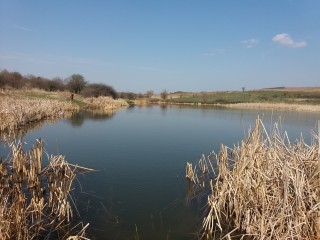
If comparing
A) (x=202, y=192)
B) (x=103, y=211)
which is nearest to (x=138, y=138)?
(x=202, y=192)

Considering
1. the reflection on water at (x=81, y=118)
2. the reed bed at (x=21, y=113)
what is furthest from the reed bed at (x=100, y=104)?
the reed bed at (x=21, y=113)

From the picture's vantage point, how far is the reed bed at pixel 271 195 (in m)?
4.93

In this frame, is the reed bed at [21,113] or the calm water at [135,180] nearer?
the calm water at [135,180]

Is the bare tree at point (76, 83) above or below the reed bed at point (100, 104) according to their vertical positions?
above

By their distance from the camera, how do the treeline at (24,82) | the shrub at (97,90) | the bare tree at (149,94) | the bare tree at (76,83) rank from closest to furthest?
1. the treeline at (24,82)
2. the shrub at (97,90)
3. the bare tree at (76,83)
4. the bare tree at (149,94)

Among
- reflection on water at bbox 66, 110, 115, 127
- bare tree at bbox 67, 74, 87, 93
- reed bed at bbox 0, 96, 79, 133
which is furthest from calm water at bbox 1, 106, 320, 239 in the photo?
bare tree at bbox 67, 74, 87, 93

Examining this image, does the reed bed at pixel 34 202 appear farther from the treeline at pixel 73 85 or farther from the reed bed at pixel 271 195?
the treeline at pixel 73 85

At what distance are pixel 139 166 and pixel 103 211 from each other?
443 centimetres

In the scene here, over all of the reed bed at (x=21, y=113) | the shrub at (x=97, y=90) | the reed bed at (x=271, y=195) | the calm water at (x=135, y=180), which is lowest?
the calm water at (x=135, y=180)

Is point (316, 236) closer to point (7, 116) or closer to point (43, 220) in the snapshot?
point (43, 220)

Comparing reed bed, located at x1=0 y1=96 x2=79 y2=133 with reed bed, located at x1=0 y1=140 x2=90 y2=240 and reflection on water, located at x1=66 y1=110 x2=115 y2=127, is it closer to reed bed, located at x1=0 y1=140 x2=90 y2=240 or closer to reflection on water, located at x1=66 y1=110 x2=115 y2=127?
reflection on water, located at x1=66 y1=110 x2=115 y2=127

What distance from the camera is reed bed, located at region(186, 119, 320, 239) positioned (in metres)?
4.93

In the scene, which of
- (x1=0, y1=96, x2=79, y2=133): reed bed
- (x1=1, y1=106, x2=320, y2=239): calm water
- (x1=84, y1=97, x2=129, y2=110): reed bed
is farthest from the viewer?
(x1=84, y1=97, x2=129, y2=110): reed bed

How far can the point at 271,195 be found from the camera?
5.95 m
